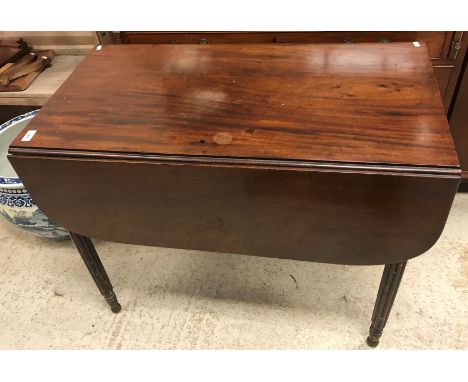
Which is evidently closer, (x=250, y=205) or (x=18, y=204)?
(x=250, y=205)

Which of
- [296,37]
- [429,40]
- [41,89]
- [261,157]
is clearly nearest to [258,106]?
[261,157]

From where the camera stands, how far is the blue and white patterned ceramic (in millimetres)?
1438

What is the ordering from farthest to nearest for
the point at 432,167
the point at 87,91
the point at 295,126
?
the point at 87,91
the point at 295,126
the point at 432,167

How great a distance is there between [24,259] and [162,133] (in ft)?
3.37

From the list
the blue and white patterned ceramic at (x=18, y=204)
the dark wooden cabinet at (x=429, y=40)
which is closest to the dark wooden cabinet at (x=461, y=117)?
the dark wooden cabinet at (x=429, y=40)

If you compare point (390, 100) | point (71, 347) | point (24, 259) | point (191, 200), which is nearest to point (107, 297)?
point (71, 347)

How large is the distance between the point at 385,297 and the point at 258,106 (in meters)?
0.61

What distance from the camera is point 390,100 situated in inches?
41.3

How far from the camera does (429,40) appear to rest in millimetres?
1391

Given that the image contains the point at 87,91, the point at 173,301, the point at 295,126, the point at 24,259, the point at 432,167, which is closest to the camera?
the point at 432,167

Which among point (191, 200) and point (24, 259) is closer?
point (191, 200)

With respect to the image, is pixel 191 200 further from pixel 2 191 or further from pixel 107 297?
pixel 2 191

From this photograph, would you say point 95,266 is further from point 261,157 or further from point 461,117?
point 461,117

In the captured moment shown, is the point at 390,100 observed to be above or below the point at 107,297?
above
